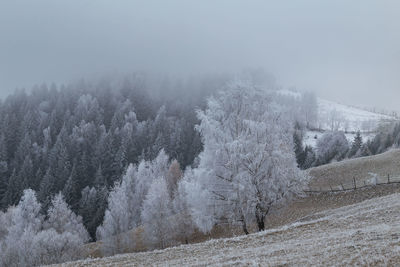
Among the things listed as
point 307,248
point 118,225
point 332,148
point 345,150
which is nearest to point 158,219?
point 118,225

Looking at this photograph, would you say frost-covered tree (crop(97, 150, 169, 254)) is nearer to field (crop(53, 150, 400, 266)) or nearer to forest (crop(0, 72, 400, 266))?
forest (crop(0, 72, 400, 266))

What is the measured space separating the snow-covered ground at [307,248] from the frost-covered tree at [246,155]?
18.6 feet

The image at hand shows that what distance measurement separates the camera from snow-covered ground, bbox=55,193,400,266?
1175 cm

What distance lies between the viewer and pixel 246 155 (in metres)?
26.4

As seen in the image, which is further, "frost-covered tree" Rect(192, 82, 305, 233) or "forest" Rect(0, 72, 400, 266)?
"forest" Rect(0, 72, 400, 266)

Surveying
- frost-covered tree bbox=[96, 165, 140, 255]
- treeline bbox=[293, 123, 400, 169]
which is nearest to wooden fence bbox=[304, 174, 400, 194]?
frost-covered tree bbox=[96, 165, 140, 255]

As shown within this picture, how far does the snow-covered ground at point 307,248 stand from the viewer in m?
11.8

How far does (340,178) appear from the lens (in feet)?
164

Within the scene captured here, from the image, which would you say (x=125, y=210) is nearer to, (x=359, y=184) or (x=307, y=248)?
(x=359, y=184)

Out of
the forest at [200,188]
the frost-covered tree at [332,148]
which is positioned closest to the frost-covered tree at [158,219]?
the forest at [200,188]

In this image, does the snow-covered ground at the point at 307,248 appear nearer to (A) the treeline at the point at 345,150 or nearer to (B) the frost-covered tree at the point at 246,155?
(B) the frost-covered tree at the point at 246,155

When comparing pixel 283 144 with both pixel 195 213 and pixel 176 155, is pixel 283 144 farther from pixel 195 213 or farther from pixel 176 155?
pixel 176 155

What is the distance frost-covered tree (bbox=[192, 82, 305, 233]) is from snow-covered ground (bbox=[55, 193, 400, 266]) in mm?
5677

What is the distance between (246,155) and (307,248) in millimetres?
12137
